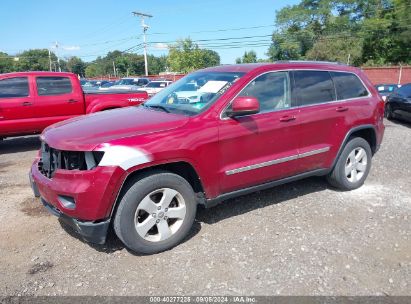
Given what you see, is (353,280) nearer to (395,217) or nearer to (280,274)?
(280,274)

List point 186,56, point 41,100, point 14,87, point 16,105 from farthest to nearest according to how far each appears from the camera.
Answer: point 186,56 → point 41,100 → point 14,87 → point 16,105

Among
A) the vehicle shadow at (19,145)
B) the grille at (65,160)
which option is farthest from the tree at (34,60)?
the grille at (65,160)

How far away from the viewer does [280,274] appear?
3.24 metres

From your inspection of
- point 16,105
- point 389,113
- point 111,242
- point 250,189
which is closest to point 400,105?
point 389,113

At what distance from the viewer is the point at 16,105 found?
7766 millimetres

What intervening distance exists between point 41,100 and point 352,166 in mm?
6471

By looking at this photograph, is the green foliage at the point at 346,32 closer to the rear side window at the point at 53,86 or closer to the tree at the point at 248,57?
the tree at the point at 248,57

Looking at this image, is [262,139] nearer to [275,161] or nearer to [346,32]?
[275,161]

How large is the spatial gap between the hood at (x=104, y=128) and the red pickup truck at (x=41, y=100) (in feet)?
14.7

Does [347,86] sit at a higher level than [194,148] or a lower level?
higher

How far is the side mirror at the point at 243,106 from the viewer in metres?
3.67

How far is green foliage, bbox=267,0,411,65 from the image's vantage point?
46.8 metres

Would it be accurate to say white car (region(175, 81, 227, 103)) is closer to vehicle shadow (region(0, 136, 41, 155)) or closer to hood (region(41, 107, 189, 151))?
hood (region(41, 107, 189, 151))

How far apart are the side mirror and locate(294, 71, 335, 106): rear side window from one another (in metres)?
0.96
